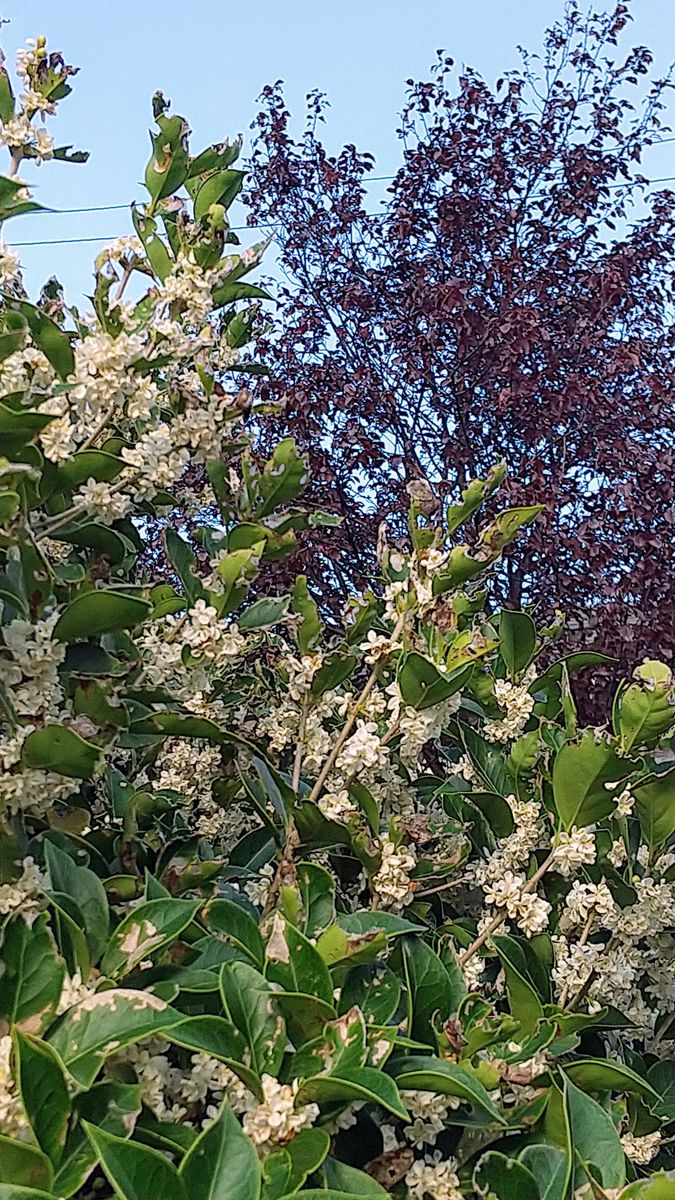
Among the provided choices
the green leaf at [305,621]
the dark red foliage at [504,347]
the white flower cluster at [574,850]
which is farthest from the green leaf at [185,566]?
the dark red foliage at [504,347]

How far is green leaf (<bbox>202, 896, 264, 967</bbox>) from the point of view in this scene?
1210 mm

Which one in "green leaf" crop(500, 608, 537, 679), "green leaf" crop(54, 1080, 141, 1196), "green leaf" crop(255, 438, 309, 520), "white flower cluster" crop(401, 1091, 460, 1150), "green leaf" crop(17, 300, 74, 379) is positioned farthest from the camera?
"green leaf" crop(500, 608, 537, 679)

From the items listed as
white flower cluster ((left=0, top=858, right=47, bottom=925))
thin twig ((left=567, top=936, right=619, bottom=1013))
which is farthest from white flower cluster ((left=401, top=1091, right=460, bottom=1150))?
white flower cluster ((left=0, top=858, right=47, bottom=925))

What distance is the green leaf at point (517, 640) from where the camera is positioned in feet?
6.05

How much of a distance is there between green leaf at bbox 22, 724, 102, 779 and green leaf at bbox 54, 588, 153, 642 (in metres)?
0.15

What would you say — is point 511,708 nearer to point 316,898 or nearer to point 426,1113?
point 316,898

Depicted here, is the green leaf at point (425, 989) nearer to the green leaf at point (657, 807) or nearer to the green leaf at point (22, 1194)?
the green leaf at point (657, 807)

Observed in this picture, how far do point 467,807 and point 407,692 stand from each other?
1.23 ft

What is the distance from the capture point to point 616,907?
1.54 m

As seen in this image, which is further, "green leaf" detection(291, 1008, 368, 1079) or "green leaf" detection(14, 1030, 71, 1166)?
"green leaf" detection(291, 1008, 368, 1079)

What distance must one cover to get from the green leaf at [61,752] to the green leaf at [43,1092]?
13.7 inches

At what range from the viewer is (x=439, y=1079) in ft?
3.62

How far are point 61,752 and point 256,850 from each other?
54 cm

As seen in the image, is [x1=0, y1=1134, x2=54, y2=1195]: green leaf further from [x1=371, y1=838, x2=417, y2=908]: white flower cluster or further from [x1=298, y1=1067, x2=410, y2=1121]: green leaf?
[x1=371, y1=838, x2=417, y2=908]: white flower cluster
